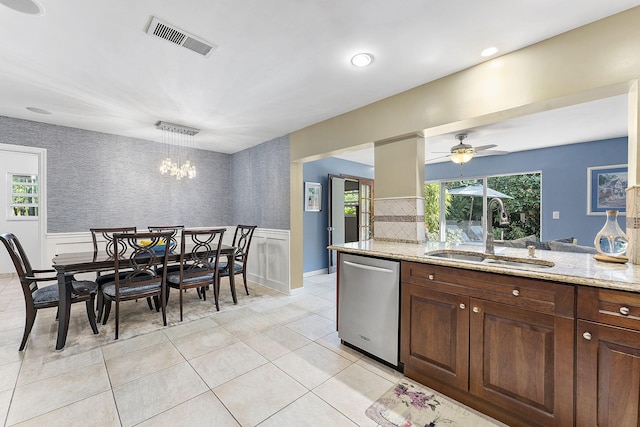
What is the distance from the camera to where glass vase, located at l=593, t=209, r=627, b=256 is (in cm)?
168

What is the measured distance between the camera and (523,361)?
1488mm

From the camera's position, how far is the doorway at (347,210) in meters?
5.42

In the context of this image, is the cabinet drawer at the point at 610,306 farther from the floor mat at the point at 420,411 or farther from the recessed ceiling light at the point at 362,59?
the recessed ceiling light at the point at 362,59

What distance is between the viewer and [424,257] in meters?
1.93

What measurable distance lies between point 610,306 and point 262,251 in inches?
163

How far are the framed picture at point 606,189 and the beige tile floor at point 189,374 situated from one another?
188 inches

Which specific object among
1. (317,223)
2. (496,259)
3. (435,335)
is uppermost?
(317,223)

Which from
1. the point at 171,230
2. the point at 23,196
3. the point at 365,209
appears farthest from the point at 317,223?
the point at 23,196

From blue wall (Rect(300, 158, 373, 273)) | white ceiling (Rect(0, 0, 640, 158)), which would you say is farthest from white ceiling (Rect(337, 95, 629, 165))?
blue wall (Rect(300, 158, 373, 273))

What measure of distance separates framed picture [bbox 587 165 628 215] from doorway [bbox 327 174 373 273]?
379cm

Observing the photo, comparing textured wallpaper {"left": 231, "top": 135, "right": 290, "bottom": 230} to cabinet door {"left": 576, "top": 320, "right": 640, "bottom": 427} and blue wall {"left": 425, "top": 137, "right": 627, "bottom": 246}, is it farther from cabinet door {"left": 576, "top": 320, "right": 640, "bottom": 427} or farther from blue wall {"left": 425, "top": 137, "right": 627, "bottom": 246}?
blue wall {"left": 425, "top": 137, "right": 627, "bottom": 246}

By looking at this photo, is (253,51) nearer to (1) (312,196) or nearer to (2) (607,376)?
(2) (607,376)

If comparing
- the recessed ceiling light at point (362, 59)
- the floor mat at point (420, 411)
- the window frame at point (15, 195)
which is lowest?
the floor mat at point (420, 411)

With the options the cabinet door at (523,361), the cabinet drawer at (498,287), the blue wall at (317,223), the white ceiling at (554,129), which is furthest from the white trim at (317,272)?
the cabinet door at (523,361)
